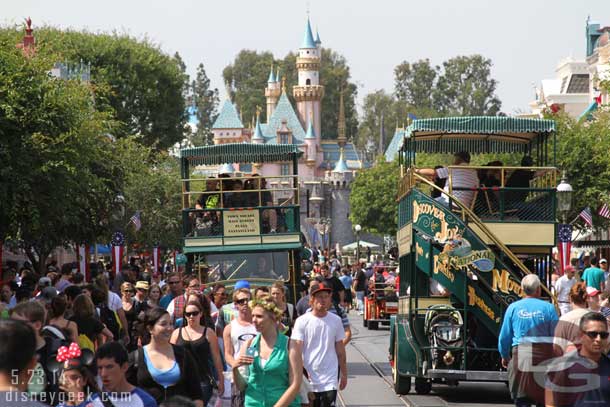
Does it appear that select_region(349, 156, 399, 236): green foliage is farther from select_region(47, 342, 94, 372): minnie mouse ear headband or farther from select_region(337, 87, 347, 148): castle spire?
select_region(47, 342, 94, 372): minnie mouse ear headband

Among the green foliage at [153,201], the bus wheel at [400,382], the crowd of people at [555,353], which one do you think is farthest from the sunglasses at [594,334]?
the green foliage at [153,201]

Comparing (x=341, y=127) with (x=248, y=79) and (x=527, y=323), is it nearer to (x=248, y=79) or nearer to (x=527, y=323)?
(x=248, y=79)

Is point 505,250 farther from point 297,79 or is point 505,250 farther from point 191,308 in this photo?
point 297,79

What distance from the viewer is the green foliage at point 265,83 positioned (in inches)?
5965

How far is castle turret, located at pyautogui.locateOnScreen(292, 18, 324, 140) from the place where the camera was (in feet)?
485

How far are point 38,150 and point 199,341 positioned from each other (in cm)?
1476

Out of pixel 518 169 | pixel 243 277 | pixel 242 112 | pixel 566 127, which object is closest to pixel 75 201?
pixel 243 277

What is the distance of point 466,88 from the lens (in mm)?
132875

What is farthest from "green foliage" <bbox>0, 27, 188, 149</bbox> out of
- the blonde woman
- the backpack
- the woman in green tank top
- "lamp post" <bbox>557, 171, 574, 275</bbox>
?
the woman in green tank top

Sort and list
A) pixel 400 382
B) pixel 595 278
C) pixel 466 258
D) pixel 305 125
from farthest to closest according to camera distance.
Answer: pixel 305 125 < pixel 595 278 < pixel 400 382 < pixel 466 258

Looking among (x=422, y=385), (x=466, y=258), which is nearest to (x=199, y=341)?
(x=466, y=258)

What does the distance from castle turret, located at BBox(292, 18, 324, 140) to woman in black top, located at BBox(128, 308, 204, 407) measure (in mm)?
136990

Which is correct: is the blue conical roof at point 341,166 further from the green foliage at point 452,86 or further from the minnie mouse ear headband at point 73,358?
the minnie mouse ear headband at point 73,358

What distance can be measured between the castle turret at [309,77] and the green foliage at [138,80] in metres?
70.7
